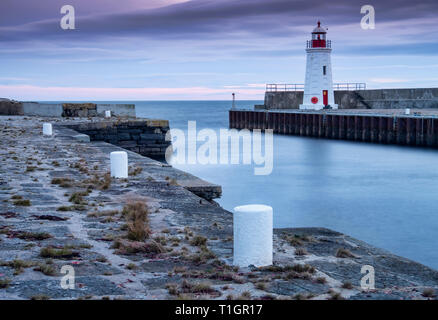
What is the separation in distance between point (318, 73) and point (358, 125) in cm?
1181

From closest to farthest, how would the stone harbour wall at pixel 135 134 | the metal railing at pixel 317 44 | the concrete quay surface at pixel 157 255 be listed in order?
the concrete quay surface at pixel 157 255 → the stone harbour wall at pixel 135 134 → the metal railing at pixel 317 44

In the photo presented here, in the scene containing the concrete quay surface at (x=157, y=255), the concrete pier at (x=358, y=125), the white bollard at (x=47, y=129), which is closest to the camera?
the concrete quay surface at (x=157, y=255)

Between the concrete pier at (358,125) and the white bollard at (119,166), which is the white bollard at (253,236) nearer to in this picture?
the white bollard at (119,166)

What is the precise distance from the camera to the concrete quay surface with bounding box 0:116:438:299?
4.76 meters

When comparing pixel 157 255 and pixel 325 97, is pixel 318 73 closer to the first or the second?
pixel 325 97

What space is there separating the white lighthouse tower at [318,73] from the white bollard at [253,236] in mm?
44173

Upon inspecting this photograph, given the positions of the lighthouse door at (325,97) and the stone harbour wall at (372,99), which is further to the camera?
the stone harbour wall at (372,99)

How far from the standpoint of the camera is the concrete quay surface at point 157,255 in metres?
4.76

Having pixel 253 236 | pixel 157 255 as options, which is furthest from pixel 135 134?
pixel 253 236

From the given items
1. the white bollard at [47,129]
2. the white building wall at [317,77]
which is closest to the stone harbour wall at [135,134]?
the white bollard at [47,129]

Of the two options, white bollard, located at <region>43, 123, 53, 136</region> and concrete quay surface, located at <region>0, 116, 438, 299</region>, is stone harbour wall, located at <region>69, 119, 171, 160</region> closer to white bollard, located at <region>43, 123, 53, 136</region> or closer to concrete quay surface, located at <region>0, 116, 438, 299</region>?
white bollard, located at <region>43, 123, 53, 136</region>

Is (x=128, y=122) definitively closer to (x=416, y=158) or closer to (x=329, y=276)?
(x=416, y=158)
